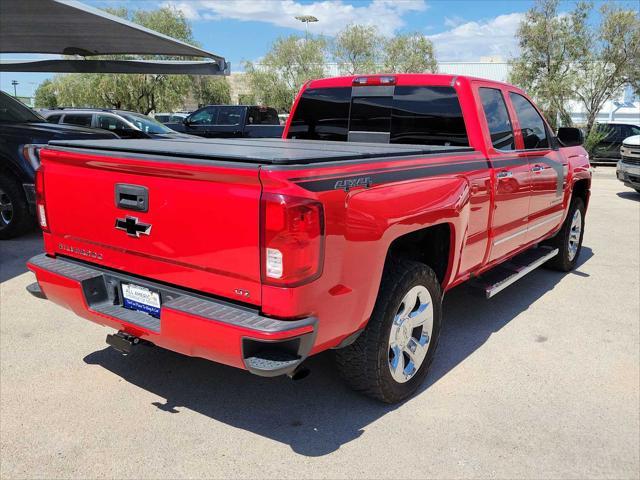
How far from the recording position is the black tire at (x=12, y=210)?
7.05 m

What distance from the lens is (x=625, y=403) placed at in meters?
3.46

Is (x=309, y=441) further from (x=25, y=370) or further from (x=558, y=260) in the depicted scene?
(x=558, y=260)

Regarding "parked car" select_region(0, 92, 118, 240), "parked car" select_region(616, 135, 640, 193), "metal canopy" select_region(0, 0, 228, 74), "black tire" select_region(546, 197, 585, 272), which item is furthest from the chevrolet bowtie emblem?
"parked car" select_region(616, 135, 640, 193)

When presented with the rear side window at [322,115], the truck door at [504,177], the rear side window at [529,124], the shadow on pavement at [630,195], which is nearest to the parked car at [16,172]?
the rear side window at [322,115]

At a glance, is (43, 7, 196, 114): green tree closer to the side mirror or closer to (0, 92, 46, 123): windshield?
(0, 92, 46, 123): windshield

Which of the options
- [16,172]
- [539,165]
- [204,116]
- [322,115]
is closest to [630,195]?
[539,165]

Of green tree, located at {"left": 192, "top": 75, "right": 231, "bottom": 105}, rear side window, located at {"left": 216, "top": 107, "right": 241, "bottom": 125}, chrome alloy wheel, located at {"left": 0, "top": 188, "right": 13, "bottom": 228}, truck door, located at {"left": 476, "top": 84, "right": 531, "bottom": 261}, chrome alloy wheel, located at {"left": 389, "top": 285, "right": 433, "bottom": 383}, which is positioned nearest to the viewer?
chrome alloy wheel, located at {"left": 389, "top": 285, "right": 433, "bottom": 383}

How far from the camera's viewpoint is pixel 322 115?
4.95m

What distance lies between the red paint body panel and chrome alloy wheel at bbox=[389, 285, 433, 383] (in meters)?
0.37

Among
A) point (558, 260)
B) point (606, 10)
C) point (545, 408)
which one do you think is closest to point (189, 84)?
point (606, 10)

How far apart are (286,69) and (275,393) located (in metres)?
45.8

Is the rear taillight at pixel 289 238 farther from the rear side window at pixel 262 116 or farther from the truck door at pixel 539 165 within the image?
the rear side window at pixel 262 116

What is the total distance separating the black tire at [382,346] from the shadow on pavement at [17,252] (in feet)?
13.7

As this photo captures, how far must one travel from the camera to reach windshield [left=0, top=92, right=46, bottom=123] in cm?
772
